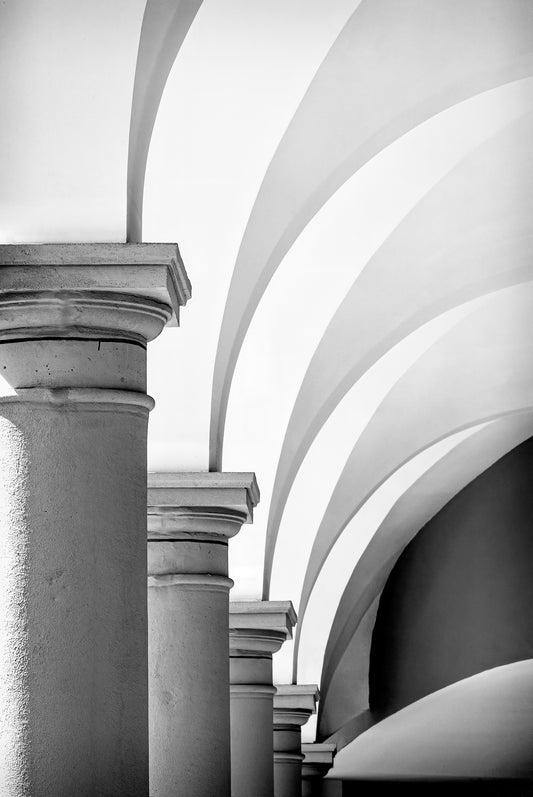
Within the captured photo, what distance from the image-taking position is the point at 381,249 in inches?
332

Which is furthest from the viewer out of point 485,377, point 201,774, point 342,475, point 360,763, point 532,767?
point 360,763

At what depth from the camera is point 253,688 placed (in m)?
9.02

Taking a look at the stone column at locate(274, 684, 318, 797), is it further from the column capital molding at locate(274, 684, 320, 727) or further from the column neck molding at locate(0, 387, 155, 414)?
the column neck molding at locate(0, 387, 155, 414)

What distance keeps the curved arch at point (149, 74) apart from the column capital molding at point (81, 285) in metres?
0.40

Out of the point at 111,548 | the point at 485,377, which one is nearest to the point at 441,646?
the point at 485,377

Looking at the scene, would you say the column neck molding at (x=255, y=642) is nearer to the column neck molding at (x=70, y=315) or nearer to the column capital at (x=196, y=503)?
the column capital at (x=196, y=503)

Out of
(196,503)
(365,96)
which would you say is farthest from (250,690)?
(365,96)

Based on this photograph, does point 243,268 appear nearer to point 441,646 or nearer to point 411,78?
point 411,78

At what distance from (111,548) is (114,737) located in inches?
21.1

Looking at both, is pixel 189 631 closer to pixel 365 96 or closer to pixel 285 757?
pixel 365 96

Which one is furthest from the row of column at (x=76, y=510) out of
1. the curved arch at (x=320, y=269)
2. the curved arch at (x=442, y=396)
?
the curved arch at (x=442, y=396)

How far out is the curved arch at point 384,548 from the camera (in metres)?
14.2

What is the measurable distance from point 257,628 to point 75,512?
532cm

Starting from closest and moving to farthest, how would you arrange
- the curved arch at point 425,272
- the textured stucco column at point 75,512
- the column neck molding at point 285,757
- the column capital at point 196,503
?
1. the textured stucco column at point 75,512
2. the column capital at point 196,503
3. the curved arch at point 425,272
4. the column neck molding at point 285,757
